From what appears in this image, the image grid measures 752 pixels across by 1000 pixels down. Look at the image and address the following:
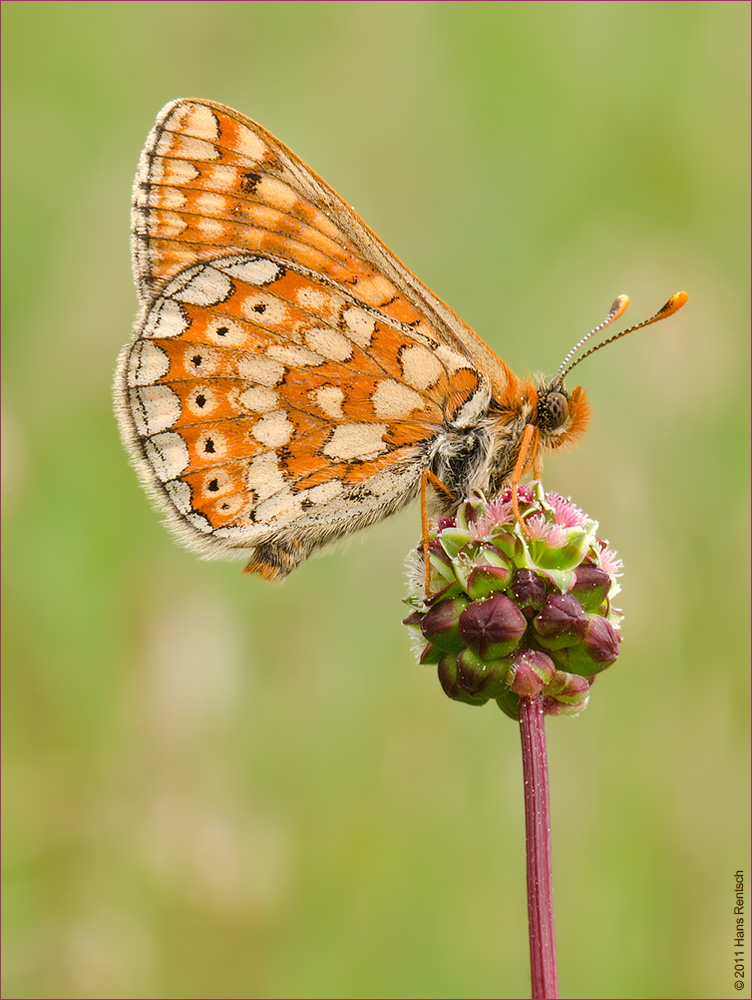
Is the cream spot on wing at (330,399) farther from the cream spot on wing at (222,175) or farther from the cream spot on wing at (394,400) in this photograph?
the cream spot on wing at (222,175)

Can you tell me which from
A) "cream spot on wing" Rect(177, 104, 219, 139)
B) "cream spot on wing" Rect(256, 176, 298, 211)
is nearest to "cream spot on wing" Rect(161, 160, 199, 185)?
"cream spot on wing" Rect(177, 104, 219, 139)

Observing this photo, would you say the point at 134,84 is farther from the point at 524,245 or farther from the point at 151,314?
the point at 151,314

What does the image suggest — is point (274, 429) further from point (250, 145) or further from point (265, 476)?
point (250, 145)

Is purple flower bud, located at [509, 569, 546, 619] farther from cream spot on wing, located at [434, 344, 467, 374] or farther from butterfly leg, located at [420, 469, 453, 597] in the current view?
cream spot on wing, located at [434, 344, 467, 374]

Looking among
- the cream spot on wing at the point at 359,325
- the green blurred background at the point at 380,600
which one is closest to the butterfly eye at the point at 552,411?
the cream spot on wing at the point at 359,325

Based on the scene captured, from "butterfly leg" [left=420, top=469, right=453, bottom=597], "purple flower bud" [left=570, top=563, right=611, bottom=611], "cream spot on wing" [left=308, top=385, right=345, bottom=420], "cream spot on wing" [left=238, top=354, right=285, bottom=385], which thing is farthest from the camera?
"cream spot on wing" [left=238, top=354, right=285, bottom=385]

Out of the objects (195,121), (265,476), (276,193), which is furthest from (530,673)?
(195,121)
